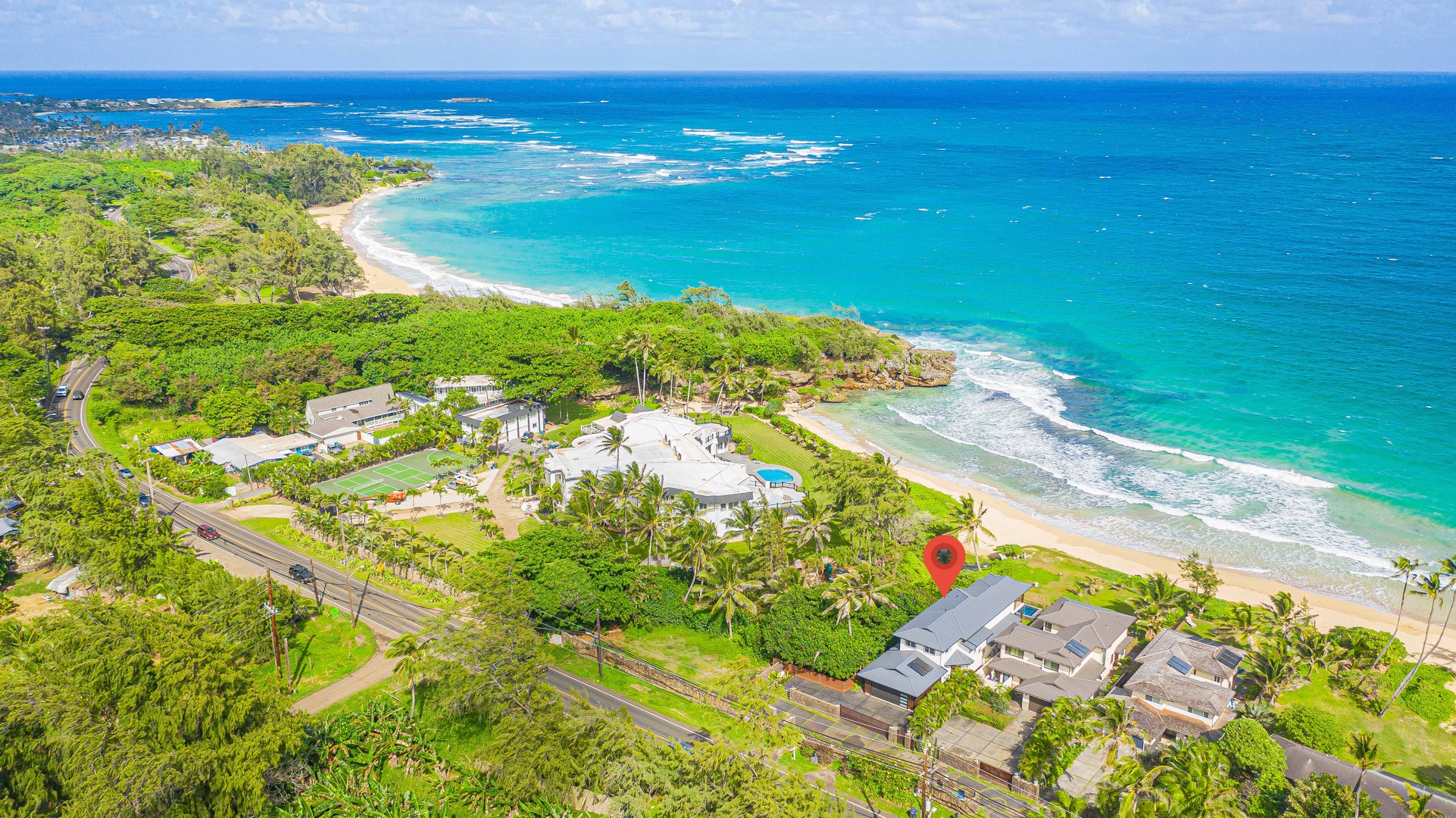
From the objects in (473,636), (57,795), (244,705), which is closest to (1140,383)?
(473,636)

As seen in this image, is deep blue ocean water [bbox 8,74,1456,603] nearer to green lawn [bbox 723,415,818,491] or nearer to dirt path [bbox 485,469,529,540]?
green lawn [bbox 723,415,818,491]

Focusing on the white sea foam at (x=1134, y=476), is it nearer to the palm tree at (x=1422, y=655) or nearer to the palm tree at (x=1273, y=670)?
the palm tree at (x=1422, y=655)

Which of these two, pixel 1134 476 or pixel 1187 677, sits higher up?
pixel 1187 677

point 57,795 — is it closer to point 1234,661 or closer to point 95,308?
point 1234,661

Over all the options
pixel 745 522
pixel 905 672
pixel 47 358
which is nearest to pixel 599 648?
pixel 745 522

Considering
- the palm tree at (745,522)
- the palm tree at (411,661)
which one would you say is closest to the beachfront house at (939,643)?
the palm tree at (745,522)

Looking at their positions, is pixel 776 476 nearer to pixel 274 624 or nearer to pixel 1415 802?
pixel 274 624
